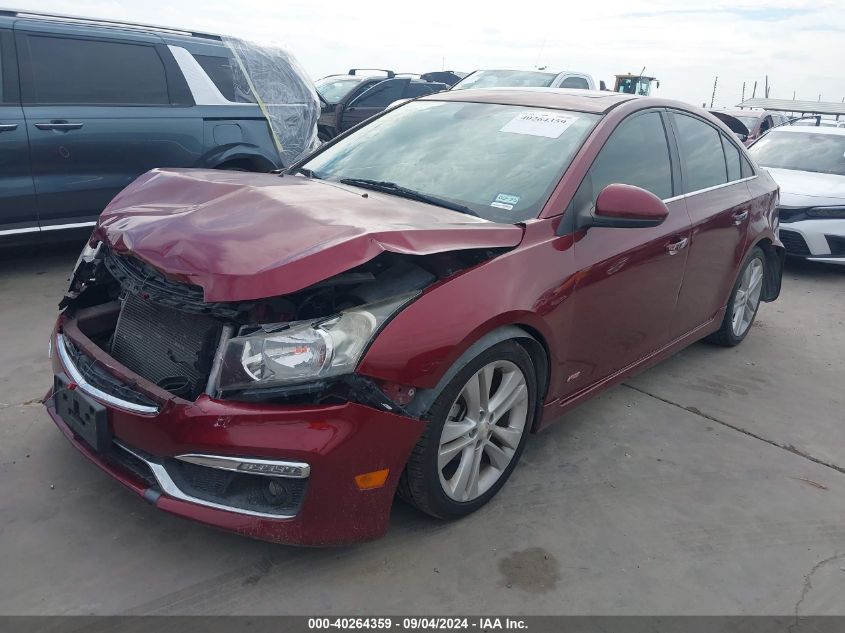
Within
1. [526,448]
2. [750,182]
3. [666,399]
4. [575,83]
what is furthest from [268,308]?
[575,83]

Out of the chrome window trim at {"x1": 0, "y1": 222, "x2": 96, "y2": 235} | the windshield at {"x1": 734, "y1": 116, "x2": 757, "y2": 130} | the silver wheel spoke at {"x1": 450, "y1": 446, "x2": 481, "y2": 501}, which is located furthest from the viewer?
the windshield at {"x1": 734, "y1": 116, "x2": 757, "y2": 130}

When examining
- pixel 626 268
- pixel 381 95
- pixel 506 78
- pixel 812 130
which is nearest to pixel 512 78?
pixel 506 78

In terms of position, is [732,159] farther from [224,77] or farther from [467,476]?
[224,77]

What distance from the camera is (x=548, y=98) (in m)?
3.63

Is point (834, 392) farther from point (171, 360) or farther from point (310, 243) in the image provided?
point (171, 360)

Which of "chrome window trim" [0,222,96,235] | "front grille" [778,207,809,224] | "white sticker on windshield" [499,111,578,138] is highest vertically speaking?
"white sticker on windshield" [499,111,578,138]

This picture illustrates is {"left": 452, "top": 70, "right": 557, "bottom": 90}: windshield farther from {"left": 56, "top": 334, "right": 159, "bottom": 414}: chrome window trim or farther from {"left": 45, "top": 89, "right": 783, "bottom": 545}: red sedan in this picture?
{"left": 56, "top": 334, "right": 159, "bottom": 414}: chrome window trim

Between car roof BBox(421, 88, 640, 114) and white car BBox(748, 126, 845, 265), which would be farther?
white car BBox(748, 126, 845, 265)

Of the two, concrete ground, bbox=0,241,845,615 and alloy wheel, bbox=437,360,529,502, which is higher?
alloy wheel, bbox=437,360,529,502

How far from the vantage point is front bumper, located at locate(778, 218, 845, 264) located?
6961mm

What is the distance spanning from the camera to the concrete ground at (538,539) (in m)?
2.32

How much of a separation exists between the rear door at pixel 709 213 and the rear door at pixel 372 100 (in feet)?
21.5

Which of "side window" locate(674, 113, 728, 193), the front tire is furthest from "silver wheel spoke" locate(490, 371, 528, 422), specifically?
"side window" locate(674, 113, 728, 193)

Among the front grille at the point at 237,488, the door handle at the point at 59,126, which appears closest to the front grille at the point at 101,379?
the front grille at the point at 237,488
